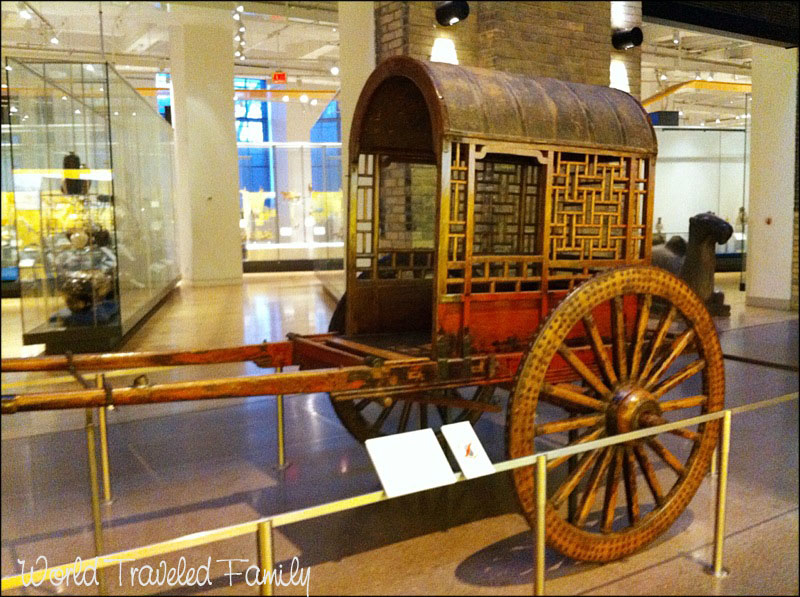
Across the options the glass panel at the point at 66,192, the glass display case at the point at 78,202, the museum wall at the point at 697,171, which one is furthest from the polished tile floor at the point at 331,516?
the museum wall at the point at 697,171

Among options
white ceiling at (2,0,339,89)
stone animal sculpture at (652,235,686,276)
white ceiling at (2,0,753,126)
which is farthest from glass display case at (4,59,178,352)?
stone animal sculpture at (652,235,686,276)

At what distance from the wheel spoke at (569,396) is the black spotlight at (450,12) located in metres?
3.18

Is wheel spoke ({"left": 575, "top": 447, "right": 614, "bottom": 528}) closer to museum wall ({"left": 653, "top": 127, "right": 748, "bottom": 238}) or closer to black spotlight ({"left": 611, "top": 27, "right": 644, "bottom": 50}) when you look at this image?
black spotlight ({"left": 611, "top": 27, "right": 644, "bottom": 50})

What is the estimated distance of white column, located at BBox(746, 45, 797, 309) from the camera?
29.8ft

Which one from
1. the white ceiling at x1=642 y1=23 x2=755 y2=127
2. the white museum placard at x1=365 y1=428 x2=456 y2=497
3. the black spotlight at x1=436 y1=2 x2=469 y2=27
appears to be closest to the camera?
the white museum placard at x1=365 y1=428 x2=456 y2=497

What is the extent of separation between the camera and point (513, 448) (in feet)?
7.75

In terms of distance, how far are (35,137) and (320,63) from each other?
404 cm

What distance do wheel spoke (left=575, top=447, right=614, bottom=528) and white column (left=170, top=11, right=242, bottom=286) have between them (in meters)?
11.6

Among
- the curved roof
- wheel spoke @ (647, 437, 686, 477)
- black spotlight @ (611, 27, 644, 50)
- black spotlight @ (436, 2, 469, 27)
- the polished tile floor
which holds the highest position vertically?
black spotlight @ (436, 2, 469, 27)

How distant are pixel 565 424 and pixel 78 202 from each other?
18.3 ft

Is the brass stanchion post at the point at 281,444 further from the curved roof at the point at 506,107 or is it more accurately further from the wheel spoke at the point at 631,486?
the wheel spoke at the point at 631,486

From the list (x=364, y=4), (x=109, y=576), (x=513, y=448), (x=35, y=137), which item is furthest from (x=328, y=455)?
(x=35, y=137)

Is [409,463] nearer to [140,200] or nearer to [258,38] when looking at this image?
[258,38]

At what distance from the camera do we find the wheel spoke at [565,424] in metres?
2.45
